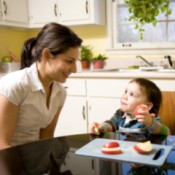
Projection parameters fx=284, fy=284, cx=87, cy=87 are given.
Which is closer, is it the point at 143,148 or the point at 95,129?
the point at 143,148

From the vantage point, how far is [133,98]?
1.44 meters

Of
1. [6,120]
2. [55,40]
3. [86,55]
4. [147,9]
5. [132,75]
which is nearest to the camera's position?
[6,120]

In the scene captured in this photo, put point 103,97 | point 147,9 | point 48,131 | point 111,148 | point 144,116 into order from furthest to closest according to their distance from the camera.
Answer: point 147,9 < point 103,97 < point 48,131 < point 144,116 < point 111,148

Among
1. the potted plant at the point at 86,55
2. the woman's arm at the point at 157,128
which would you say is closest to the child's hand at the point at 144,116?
the woman's arm at the point at 157,128

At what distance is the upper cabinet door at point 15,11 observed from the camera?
3.14m

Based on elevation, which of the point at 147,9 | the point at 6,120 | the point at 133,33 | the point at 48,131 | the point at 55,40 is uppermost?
the point at 147,9

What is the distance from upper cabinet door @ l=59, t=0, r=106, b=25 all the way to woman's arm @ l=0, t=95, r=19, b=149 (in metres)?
1.96

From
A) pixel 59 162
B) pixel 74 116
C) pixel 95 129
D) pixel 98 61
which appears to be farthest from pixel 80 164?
pixel 98 61

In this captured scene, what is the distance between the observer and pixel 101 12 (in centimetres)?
319

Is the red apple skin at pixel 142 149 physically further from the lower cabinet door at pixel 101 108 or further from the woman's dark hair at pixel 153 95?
the lower cabinet door at pixel 101 108

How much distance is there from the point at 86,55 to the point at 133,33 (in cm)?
60

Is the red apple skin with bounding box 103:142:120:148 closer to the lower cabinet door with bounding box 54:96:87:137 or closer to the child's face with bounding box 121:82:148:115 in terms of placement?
the child's face with bounding box 121:82:148:115

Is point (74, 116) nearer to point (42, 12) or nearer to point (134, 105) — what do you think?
point (42, 12)

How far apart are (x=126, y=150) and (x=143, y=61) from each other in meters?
2.23
